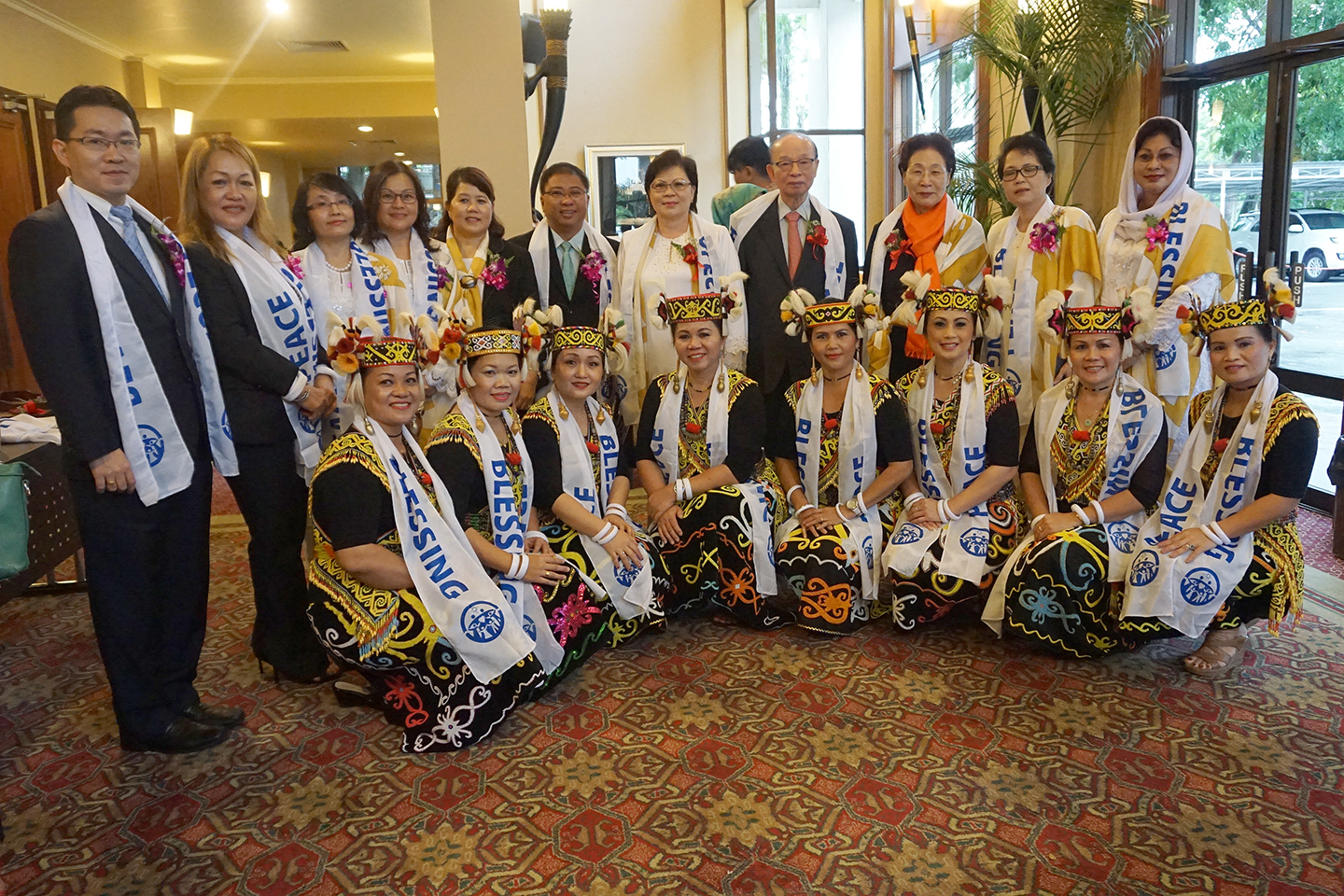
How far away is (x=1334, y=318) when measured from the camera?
417cm

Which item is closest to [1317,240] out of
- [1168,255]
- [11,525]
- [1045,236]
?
[1168,255]

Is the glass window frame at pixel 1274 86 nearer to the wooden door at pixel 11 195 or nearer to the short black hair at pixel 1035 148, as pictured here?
the short black hair at pixel 1035 148

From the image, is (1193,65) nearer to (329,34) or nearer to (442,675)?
(442,675)

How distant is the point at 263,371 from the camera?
8.34ft

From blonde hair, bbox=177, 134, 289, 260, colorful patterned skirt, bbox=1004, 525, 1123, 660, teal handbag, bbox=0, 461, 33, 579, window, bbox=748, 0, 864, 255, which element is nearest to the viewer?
teal handbag, bbox=0, 461, 33, 579

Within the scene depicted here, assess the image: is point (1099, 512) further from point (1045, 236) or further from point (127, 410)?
point (127, 410)

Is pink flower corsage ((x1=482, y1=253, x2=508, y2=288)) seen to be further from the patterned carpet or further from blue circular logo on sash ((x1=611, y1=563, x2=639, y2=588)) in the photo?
the patterned carpet

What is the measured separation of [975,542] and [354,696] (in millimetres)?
1944

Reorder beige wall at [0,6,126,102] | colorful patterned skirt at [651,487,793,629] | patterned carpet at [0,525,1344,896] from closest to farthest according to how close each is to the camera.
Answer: patterned carpet at [0,525,1344,896] < colorful patterned skirt at [651,487,793,629] < beige wall at [0,6,126,102]

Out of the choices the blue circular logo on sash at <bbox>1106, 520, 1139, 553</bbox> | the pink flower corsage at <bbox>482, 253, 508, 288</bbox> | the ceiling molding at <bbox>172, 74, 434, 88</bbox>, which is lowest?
the blue circular logo on sash at <bbox>1106, 520, 1139, 553</bbox>

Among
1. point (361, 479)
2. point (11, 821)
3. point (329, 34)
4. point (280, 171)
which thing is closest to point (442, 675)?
point (361, 479)

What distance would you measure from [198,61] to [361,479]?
26.3 feet

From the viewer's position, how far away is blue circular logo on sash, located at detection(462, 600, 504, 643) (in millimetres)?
2414

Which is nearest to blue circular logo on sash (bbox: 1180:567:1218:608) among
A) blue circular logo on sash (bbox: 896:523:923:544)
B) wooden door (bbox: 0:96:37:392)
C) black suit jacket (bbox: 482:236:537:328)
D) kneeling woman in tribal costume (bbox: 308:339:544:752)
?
A: blue circular logo on sash (bbox: 896:523:923:544)
